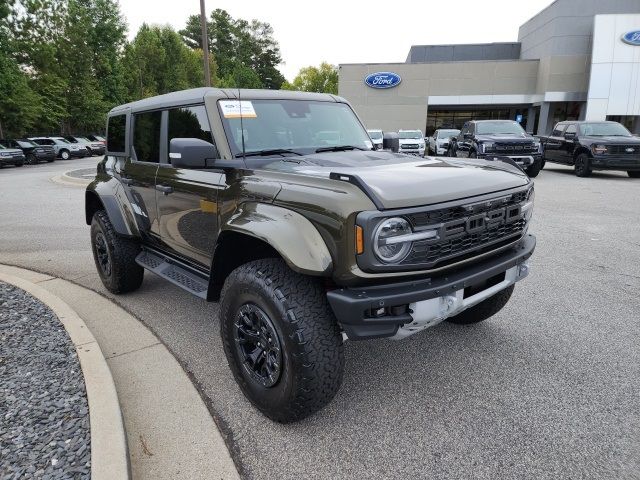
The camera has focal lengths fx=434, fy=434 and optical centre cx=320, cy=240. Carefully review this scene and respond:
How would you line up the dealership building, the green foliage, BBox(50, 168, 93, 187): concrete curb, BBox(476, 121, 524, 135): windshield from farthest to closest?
the green foliage → the dealership building → BBox(50, 168, 93, 187): concrete curb → BBox(476, 121, 524, 135): windshield

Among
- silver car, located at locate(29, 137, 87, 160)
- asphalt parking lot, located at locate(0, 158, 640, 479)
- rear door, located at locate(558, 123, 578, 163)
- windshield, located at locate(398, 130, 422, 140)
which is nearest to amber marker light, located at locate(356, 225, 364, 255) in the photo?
asphalt parking lot, located at locate(0, 158, 640, 479)

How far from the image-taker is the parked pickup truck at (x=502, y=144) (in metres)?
13.1

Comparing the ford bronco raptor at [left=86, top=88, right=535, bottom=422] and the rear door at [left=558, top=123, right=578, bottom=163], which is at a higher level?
the rear door at [left=558, top=123, right=578, bottom=163]

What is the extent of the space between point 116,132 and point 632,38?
113 feet

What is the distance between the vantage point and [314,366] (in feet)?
7.25

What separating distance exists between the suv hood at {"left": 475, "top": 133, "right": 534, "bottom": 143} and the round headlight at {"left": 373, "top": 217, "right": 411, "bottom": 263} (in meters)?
12.2

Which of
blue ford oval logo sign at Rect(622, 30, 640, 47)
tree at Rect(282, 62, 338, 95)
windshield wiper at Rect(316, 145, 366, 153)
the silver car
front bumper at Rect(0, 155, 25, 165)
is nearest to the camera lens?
windshield wiper at Rect(316, 145, 366, 153)

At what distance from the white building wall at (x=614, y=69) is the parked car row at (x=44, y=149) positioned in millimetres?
30534

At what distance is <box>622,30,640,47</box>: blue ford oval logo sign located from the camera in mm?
27848

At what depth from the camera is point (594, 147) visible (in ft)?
43.8

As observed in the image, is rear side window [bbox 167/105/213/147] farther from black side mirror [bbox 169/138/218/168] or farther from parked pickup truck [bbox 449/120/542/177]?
parked pickup truck [bbox 449/120/542/177]

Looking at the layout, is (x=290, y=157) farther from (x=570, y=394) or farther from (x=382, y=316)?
(x=570, y=394)

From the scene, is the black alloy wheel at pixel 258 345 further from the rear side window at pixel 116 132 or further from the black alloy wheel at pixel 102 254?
the rear side window at pixel 116 132

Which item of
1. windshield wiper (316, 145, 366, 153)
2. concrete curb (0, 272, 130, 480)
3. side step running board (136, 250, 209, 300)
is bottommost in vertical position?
concrete curb (0, 272, 130, 480)
